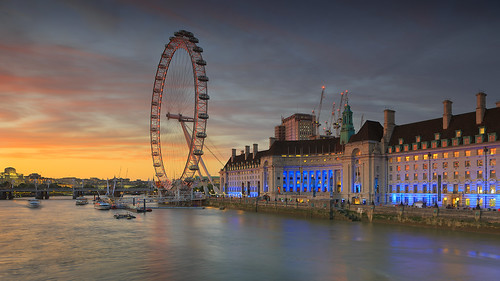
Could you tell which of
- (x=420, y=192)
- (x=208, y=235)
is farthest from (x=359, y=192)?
(x=208, y=235)

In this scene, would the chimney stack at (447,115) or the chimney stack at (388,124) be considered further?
the chimney stack at (388,124)

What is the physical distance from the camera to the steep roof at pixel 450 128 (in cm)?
8500

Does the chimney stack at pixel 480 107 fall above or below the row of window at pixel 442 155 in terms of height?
above

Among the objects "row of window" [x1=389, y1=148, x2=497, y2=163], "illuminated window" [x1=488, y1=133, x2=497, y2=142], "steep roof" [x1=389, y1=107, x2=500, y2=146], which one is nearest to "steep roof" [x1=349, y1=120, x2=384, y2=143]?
"steep roof" [x1=389, y1=107, x2=500, y2=146]

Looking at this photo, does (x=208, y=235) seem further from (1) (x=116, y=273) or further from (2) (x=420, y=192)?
(2) (x=420, y=192)

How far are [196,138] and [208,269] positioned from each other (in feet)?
225

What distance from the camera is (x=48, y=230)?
7594 centimetres

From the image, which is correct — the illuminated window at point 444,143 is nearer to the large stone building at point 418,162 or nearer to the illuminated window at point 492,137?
the large stone building at point 418,162

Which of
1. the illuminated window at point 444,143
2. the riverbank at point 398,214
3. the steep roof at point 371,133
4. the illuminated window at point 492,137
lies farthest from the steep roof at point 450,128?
the riverbank at point 398,214

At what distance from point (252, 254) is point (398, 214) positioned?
110ft

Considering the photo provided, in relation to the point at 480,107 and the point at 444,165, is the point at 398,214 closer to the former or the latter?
the point at 444,165

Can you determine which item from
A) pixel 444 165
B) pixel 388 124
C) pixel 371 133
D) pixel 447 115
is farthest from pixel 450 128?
pixel 371 133

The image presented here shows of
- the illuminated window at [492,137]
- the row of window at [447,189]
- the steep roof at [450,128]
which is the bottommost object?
the row of window at [447,189]

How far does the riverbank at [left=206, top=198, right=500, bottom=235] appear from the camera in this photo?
60188 millimetres
